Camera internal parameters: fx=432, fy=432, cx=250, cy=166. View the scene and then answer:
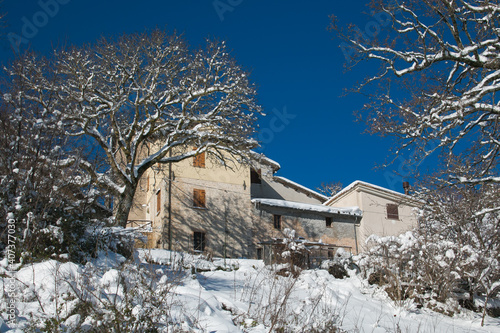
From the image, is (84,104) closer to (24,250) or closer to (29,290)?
(24,250)

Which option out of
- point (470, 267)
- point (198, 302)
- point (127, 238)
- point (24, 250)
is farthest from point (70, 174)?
Answer: point (470, 267)

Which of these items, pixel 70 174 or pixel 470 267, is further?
pixel 470 267

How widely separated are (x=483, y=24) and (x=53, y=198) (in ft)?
Result: 25.9

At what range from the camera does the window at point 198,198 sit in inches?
947

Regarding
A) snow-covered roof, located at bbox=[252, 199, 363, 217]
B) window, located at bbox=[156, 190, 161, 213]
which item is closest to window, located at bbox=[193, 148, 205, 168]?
window, located at bbox=[156, 190, 161, 213]

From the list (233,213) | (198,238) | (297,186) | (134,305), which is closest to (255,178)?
(297,186)

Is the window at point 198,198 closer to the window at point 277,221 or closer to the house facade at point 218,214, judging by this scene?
the house facade at point 218,214

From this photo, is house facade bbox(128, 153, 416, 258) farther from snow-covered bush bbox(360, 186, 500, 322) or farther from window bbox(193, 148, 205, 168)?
snow-covered bush bbox(360, 186, 500, 322)

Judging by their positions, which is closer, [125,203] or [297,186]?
[125,203]

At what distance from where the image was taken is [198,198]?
79.4ft

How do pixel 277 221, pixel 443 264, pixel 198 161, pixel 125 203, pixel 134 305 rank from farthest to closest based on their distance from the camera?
pixel 277 221 → pixel 198 161 → pixel 125 203 → pixel 443 264 → pixel 134 305

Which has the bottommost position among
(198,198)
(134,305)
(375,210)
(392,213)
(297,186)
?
(134,305)

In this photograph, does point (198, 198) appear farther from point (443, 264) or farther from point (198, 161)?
point (443, 264)

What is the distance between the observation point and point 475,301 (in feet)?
35.8
